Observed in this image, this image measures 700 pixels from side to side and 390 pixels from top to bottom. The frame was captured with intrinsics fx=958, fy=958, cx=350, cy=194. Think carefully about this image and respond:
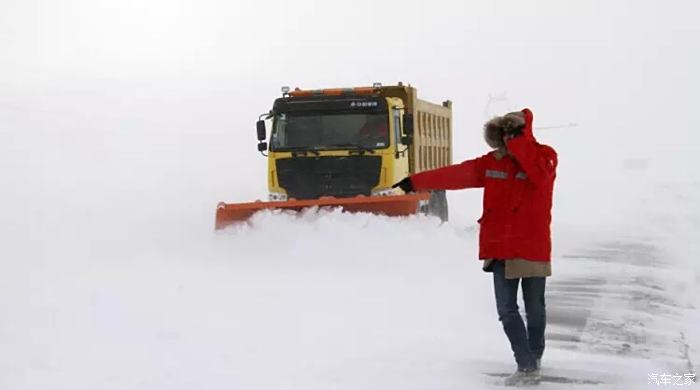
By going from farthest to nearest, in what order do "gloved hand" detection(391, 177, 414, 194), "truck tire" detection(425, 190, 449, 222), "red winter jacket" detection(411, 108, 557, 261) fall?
"truck tire" detection(425, 190, 449, 222), "gloved hand" detection(391, 177, 414, 194), "red winter jacket" detection(411, 108, 557, 261)

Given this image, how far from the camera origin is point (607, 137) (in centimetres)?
5534

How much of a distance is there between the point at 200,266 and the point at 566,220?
11854 mm

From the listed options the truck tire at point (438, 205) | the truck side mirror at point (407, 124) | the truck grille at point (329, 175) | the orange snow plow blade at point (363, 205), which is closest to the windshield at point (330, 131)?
the truck grille at point (329, 175)

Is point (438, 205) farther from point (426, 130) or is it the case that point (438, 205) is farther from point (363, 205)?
point (363, 205)

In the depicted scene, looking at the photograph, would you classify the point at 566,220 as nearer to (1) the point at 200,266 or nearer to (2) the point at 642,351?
(1) the point at 200,266

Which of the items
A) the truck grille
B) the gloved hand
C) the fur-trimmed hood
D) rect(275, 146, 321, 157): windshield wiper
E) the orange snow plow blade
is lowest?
the orange snow plow blade

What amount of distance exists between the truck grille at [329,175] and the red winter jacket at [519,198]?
7964 mm

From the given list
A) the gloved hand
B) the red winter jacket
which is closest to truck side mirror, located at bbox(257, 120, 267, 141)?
the gloved hand

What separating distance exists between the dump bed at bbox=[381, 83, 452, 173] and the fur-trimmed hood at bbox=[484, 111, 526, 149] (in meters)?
9.15

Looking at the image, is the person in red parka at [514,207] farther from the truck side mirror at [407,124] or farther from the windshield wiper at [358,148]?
the truck side mirror at [407,124]

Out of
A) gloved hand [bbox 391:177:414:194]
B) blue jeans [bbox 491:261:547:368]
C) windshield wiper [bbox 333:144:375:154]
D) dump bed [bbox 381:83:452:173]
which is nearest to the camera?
blue jeans [bbox 491:261:547:368]

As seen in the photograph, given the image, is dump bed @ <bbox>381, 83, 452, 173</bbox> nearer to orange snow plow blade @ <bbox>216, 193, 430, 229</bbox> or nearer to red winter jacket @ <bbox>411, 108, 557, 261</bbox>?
orange snow plow blade @ <bbox>216, 193, 430, 229</bbox>

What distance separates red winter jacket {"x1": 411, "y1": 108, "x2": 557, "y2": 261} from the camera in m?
5.56

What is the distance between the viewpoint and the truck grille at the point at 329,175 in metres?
13.7
